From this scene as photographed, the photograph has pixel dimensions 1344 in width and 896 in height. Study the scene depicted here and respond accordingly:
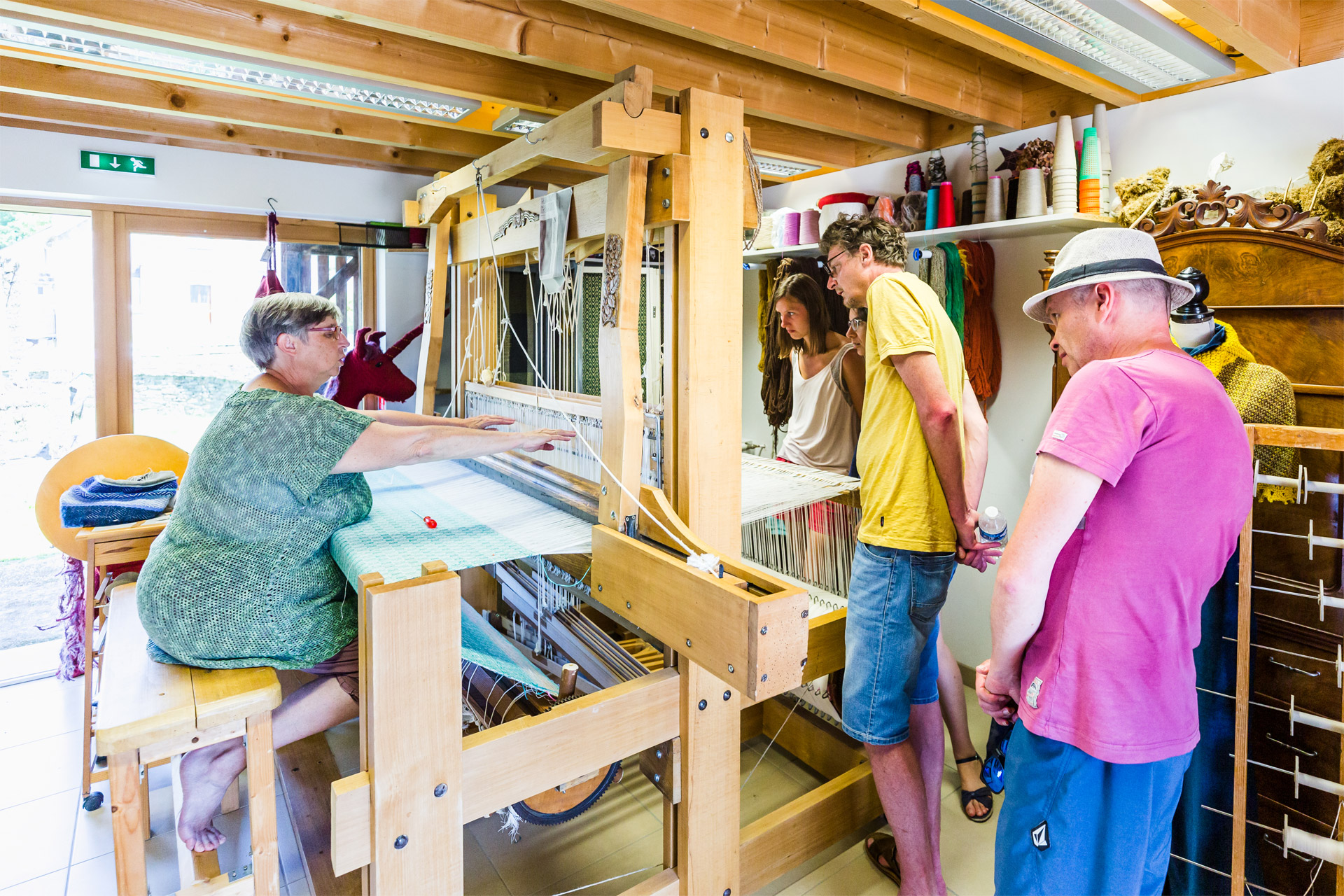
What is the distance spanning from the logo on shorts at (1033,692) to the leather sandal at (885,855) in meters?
0.91

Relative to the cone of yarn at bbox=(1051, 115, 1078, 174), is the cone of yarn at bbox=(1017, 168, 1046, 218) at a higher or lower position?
lower

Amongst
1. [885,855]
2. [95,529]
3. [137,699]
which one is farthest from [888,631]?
[95,529]

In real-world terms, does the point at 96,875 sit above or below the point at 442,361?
below

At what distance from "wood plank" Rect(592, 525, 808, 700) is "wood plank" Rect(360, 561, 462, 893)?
0.36 metres

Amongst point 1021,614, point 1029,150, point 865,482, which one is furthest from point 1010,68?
point 1021,614

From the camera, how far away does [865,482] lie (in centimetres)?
172

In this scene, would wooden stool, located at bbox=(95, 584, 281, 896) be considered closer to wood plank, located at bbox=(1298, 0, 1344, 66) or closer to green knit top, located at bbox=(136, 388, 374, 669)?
green knit top, located at bbox=(136, 388, 374, 669)

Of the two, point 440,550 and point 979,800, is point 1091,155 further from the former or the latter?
point 440,550

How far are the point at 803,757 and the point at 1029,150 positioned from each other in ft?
Result: 7.17

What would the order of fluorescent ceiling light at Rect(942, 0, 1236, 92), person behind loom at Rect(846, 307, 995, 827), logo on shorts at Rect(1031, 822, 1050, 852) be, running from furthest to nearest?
person behind loom at Rect(846, 307, 995, 827) → fluorescent ceiling light at Rect(942, 0, 1236, 92) → logo on shorts at Rect(1031, 822, 1050, 852)

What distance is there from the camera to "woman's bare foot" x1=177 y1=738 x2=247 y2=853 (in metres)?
1.73

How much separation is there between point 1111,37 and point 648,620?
6.31ft

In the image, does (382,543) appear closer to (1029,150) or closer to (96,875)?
(96,875)

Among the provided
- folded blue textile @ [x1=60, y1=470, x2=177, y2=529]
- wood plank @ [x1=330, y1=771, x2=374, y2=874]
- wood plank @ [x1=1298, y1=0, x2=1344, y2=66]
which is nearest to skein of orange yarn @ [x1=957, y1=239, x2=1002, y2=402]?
wood plank @ [x1=1298, y1=0, x2=1344, y2=66]
